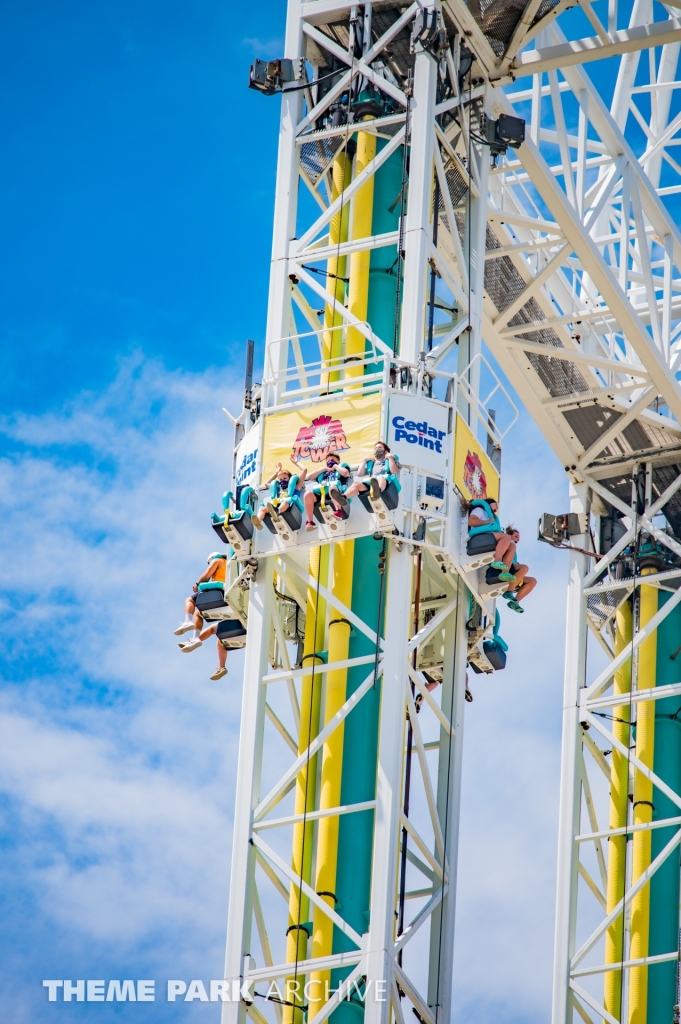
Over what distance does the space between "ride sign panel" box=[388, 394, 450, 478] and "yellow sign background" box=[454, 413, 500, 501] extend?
0.31 metres

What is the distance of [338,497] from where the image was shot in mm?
25703

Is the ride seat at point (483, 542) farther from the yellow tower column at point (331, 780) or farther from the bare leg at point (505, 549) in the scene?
the yellow tower column at point (331, 780)

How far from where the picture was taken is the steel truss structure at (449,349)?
25484 millimetres

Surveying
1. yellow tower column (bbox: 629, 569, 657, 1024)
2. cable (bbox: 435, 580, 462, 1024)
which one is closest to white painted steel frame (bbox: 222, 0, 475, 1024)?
cable (bbox: 435, 580, 462, 1024)

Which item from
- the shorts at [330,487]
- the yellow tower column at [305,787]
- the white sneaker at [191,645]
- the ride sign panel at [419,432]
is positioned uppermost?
the ride sign panel at [419,432]

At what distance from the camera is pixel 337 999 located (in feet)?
80.4

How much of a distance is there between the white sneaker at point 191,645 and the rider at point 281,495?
2.16 meters

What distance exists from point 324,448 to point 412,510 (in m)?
1.47

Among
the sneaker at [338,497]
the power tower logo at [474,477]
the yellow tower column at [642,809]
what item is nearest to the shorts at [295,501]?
the sneaker at [338,497]

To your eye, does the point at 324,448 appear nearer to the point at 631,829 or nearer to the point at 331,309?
the point at 331,309

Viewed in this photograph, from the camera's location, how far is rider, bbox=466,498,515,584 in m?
26.7

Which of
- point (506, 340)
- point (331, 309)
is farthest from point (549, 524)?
point (331, 309)

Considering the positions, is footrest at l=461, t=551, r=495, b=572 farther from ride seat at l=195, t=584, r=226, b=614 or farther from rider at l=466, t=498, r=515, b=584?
ride seat at l=195, t=584, r=226, b=614

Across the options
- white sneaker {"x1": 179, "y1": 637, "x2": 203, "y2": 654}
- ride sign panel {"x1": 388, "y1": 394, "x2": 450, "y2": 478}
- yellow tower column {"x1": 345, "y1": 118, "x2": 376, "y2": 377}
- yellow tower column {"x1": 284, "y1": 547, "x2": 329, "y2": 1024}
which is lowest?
yellow tower column {"x1": 284, "y1": 547, "x2": 329, "y2": 1024}
